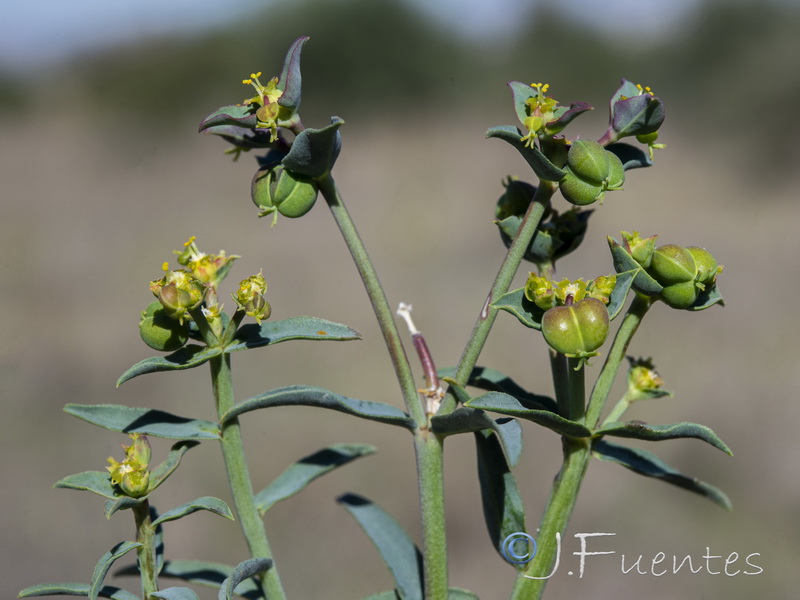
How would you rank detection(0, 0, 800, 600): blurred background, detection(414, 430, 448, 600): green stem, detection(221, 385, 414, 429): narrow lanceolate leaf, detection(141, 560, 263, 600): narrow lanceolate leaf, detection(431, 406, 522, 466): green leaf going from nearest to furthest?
detection(431, 406, 522, 466): green leaf < detection(221, 385, 414, 429): narrow lanceolate leaf < detection(414, 430, 448, 600): green stem < detection(141, 560, 263, 600): narrow lanceolate leaf < detection(0, 0, 800, 600): blurred background

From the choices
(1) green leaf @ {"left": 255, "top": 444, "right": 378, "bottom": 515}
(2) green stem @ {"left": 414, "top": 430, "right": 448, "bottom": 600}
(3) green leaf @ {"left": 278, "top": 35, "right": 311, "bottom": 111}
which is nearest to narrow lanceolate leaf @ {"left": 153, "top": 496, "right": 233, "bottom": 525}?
(1) green leaf @ {"left": 255, "top": 444, "right": 378, "bottom": 515}

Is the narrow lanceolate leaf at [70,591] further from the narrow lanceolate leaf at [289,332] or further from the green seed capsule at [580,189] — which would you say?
the green seed capsule at [580,189]

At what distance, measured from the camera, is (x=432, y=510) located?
133cm

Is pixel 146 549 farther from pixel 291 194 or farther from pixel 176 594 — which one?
pixel 291 194

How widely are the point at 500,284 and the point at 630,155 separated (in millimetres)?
374

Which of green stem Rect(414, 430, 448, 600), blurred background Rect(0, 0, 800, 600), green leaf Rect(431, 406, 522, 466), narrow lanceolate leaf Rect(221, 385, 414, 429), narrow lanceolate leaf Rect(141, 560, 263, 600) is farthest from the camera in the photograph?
blurred background Rect(0, 0, 800, 600)

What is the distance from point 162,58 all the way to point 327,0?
A: 15.8 feet

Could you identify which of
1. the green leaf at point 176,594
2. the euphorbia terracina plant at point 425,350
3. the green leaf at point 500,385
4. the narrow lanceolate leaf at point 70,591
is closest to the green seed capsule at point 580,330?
the euphorbia terracina plant at point 425,350

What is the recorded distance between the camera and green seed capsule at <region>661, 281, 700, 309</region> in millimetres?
1305

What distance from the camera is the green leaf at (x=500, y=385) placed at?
1.43 m

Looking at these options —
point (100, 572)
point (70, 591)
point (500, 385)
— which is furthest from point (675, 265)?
point (70, 591)

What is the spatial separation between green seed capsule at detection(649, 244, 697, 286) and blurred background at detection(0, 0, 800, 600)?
1.02 m

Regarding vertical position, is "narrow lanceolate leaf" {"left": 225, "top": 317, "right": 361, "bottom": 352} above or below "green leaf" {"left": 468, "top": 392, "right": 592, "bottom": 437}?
above

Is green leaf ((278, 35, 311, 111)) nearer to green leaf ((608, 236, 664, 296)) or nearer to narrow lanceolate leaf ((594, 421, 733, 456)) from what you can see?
green leaf ((608, 236, 664, 296))
